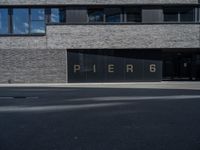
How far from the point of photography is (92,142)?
6.12 meters

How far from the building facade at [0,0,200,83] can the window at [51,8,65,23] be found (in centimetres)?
7

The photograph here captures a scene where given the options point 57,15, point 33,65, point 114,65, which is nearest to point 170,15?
point 114,65

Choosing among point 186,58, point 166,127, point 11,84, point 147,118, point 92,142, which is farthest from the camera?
point 186,58

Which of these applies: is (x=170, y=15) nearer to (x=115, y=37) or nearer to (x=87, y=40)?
(x=115, y=37)

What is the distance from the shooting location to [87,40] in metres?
23.3

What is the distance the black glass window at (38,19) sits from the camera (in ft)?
78.5

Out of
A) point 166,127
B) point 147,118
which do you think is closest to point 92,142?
point 166,127

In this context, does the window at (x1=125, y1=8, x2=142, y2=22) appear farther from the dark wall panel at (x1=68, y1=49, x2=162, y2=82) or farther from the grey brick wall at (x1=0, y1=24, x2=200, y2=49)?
the dark wall panel at (x1=68, y1=49, x2=162, y2=82)

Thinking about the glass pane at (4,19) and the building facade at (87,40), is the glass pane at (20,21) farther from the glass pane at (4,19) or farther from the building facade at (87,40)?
the glass pane at (4,19)

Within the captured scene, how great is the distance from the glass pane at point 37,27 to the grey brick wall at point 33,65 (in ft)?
5.38

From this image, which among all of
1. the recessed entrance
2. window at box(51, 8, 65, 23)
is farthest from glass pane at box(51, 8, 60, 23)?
the recessed entrance

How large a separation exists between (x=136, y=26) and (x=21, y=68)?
30.9 feet

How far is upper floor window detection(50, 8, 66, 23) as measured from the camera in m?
24.0

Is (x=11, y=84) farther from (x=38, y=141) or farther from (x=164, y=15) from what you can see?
(x=38, y=141)
